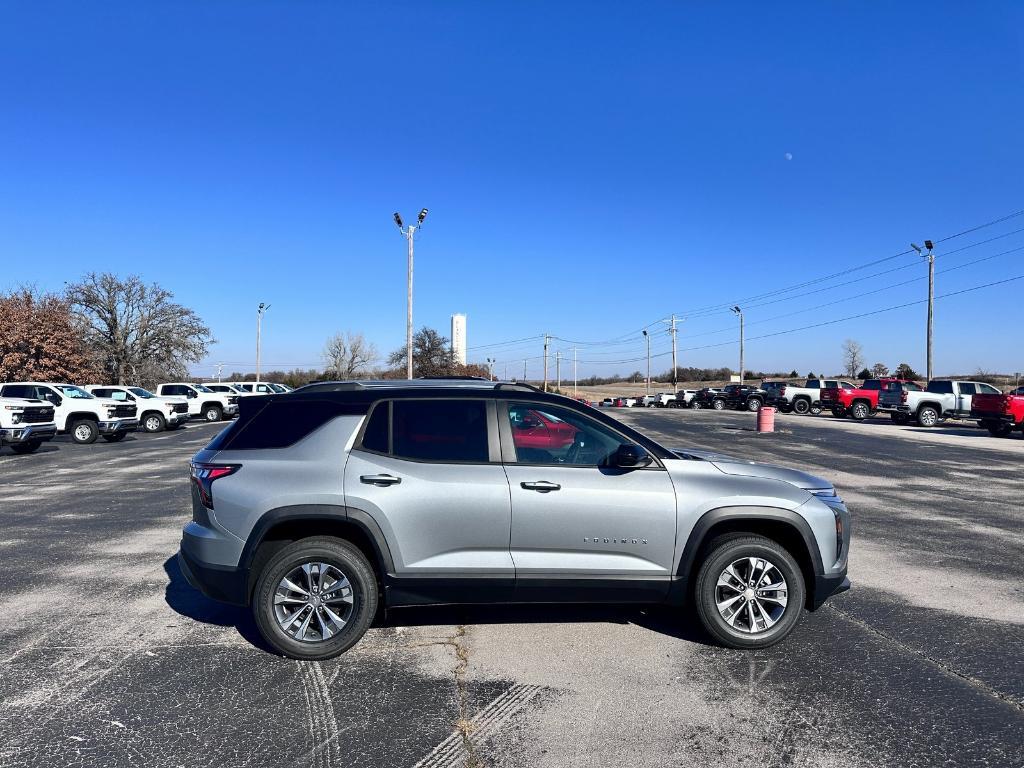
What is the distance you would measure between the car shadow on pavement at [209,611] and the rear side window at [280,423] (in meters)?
1.33

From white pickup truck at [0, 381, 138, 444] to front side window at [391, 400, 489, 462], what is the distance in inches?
801

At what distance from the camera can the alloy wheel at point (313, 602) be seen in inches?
173

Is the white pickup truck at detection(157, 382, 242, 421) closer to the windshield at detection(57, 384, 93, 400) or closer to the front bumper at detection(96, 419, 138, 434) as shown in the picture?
the front bumper at detection(96, 419, 138, 434)

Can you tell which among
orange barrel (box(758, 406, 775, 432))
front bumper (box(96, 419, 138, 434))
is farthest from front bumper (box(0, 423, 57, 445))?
orange barrel (box(758, 406, 775, 432))

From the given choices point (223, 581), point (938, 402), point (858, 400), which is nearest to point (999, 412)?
point (938, 402)

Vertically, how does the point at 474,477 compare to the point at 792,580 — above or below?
above

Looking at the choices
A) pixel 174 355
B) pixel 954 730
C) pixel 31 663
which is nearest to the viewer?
pixel 954 730

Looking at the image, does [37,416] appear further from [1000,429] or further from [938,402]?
[938,402]

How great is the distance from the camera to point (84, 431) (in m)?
21.6

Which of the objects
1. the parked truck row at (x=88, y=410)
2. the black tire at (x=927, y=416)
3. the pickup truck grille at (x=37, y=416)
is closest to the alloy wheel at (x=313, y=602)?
the parked truck row at (x=88, y=410)

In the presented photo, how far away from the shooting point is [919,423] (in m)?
30.9

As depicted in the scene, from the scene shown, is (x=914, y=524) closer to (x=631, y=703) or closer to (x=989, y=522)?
(x=989, y=522)

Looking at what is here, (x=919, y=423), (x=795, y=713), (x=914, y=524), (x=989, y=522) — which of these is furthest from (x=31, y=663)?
(x=919, y=423)

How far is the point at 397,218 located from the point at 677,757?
29299 millimetres
